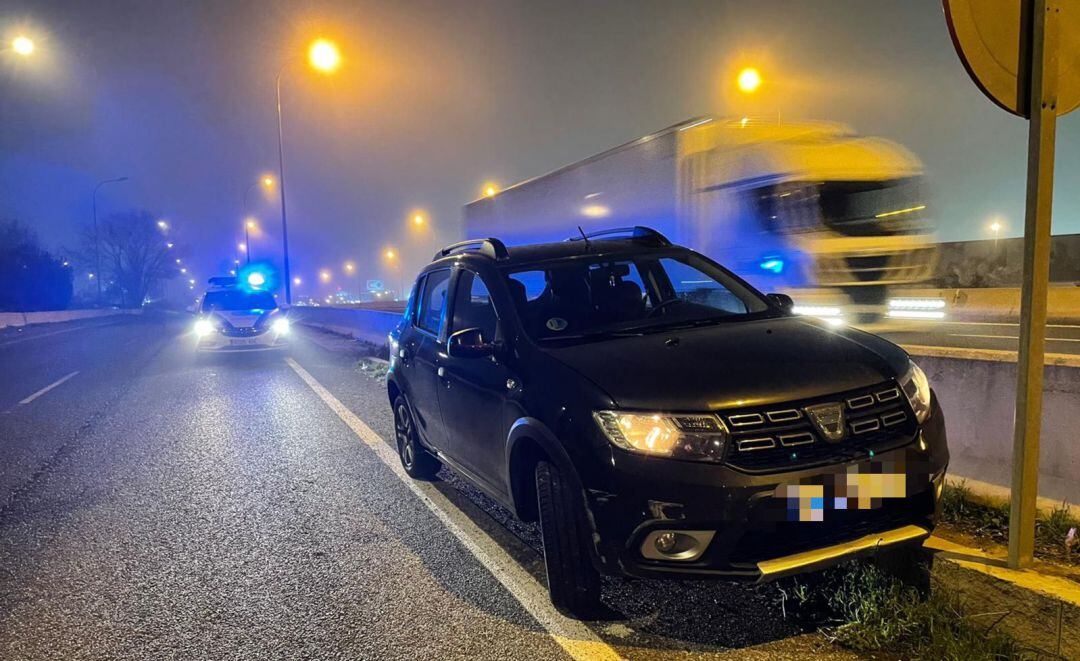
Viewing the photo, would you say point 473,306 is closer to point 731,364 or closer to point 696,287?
point 696,287

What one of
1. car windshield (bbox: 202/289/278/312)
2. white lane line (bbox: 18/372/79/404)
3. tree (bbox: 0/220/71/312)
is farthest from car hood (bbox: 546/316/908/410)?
tree (bbox: 0/220/71/312)

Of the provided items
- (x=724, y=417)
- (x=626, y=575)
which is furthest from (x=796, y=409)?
(x=626, y=575)

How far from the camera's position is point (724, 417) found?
269cm

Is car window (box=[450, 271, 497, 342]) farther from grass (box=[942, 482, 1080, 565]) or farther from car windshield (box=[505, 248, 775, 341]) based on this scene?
grass (box=[942, 482, 1080, 565])

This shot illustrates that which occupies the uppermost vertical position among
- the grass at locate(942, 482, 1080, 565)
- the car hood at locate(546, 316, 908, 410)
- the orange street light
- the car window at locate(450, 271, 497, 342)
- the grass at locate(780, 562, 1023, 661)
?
the orange street light

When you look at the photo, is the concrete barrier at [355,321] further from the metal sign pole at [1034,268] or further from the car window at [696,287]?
the metal sign pole at [1034,268]

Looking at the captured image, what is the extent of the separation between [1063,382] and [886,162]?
29.9ft

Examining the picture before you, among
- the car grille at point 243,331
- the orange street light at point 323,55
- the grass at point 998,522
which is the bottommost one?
the grass at point 998,522

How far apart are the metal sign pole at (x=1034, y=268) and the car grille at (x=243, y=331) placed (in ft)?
48.8

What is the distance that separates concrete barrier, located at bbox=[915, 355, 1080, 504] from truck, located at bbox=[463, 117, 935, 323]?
7715 mm

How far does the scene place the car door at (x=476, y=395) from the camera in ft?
11.9

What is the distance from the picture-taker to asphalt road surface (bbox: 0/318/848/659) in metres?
3.00

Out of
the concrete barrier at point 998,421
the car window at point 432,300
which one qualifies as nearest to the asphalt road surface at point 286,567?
the car window at point 432,300

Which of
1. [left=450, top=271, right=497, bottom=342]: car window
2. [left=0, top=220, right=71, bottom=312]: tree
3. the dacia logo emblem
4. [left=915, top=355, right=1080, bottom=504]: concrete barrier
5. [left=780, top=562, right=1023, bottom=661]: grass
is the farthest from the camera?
[left=0, top=220, right=71, bottom=312]: tree
